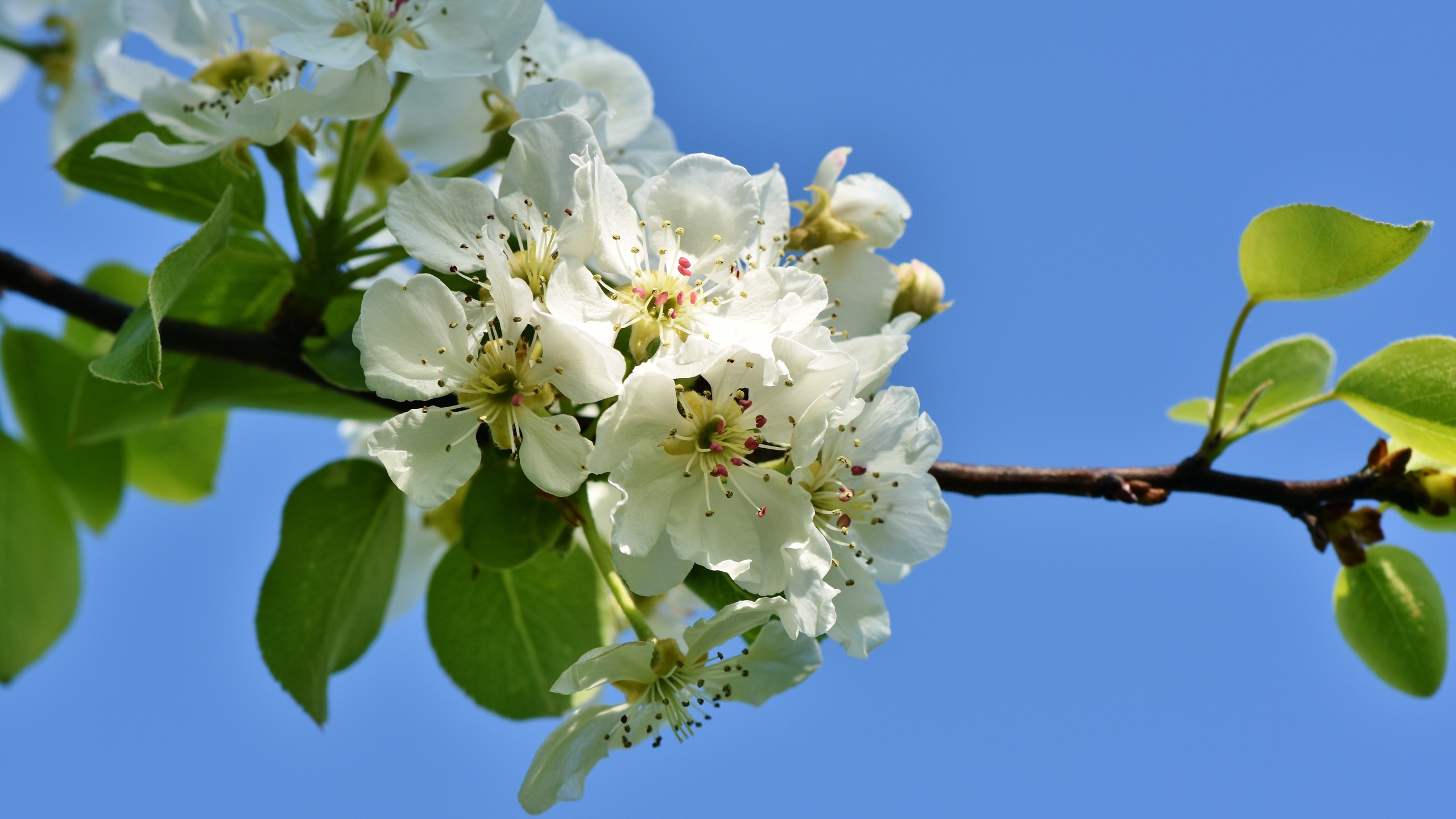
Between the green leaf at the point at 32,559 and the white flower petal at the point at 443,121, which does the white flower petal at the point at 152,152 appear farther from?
the green leaf at the point at 32,559

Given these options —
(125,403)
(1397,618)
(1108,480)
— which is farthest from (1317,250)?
(125,403)

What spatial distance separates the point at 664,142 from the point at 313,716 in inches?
44.3

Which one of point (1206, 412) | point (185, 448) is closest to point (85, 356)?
point (185, 448)

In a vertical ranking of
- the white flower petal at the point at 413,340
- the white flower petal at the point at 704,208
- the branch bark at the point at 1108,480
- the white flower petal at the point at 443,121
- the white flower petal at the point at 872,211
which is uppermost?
the white flower petal at the point at 443,121

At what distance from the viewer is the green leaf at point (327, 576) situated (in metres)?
1.60

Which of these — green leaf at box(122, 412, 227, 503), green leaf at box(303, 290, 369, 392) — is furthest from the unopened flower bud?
green leaf at box(122, 412, 227, 503)

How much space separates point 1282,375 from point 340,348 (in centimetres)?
156

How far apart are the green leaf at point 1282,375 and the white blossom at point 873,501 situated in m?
0.74

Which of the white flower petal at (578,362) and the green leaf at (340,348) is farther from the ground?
the green leaf at (340,348)

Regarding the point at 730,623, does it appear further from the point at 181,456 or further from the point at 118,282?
the point at 118,282

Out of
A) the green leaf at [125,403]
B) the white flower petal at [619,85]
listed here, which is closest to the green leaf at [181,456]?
the green leaf at [125,403]

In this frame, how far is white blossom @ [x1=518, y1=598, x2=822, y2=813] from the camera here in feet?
4.03

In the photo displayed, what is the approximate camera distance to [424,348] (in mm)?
1186

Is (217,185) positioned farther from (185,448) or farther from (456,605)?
(185,448)
